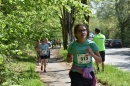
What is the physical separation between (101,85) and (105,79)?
0.46m

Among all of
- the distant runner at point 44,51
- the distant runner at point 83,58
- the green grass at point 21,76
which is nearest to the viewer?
the distant runner at point 83,58

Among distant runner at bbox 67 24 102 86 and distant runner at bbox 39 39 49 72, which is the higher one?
distant runner at bbox 67 24 102 86

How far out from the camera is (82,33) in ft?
18.4

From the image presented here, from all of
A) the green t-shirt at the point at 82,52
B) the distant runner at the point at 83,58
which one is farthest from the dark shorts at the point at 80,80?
the green t-shirt at the point at 82,52

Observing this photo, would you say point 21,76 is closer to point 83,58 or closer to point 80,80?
point 80,80

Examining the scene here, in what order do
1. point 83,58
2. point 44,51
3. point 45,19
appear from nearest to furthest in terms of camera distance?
point 83,58 < point 45,19 < point 44,51

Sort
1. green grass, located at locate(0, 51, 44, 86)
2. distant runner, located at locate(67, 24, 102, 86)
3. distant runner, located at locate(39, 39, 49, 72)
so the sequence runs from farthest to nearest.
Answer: distant runner, located at locate(39, 39, 49, 72) → green grass, located at locate(0, 51, 44, 86) → distant runner, located at locate(67, 24, 102, 86)

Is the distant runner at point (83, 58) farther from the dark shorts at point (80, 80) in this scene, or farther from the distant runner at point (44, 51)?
the distant runner at point (44, 51)

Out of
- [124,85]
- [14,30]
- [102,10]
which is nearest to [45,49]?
[124,85]

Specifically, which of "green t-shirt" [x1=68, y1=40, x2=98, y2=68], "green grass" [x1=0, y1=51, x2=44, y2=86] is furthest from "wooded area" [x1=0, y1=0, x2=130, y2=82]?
"green t-shirt" [x1=68, y1=40, x2=98, y2=68]

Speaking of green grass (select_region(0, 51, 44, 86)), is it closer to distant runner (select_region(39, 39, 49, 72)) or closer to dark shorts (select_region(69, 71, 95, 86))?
distant runner (select_region(39, 39, 49, 72))

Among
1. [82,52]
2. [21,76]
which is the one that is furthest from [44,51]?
[82,52]

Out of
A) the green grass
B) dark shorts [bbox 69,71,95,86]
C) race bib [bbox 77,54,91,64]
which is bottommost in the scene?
the green grass

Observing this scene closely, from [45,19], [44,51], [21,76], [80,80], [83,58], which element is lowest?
[21,76]
